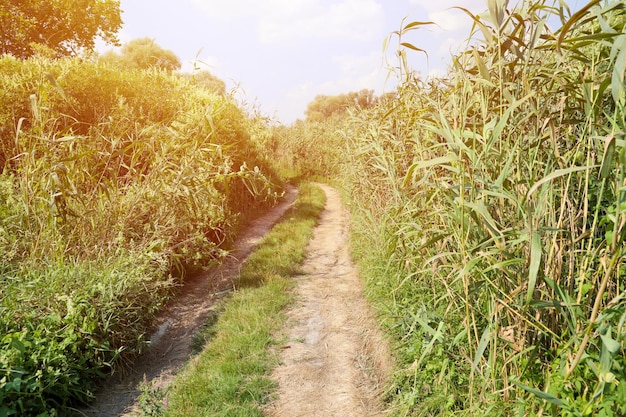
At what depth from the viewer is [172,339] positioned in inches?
203

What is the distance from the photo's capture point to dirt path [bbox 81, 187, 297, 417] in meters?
4.03

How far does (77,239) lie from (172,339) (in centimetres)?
148

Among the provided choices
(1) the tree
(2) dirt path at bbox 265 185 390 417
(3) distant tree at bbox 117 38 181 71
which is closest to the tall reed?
(2) dirt path at bbox 265 185 390 417

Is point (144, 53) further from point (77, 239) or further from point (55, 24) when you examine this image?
point (77, 239)

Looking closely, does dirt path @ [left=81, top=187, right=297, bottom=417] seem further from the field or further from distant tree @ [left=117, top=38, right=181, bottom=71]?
distant tree @ [left=117, top=38, right=181, bottom=71]

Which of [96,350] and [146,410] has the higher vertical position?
[96,350]

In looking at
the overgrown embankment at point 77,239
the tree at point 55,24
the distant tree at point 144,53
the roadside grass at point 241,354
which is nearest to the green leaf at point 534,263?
the roadside grass at point 241,354

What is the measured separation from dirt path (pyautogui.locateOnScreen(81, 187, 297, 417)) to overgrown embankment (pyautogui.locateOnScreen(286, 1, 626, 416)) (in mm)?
2170

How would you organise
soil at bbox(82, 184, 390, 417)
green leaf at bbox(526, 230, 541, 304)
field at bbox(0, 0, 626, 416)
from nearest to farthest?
green leaf at bbox(526, 230, 541, 304) → field at bbox(0, 0, 626, 416) → soil at bbox(82, 184, 390, 417)

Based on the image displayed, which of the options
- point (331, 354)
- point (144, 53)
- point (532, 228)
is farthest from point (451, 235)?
point (144, 53)

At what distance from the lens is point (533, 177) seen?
2863 mm

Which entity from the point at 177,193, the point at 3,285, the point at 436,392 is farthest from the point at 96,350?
the point at 436,392

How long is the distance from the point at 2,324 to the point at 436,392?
132 inches

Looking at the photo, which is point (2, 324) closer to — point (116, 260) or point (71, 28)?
point (116, 260)
